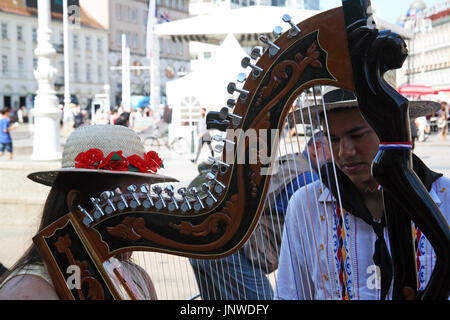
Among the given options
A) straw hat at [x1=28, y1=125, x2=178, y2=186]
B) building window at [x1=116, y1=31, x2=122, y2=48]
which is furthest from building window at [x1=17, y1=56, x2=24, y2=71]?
straw hat at [x1=28, y1=125, x2=178, y2=186]

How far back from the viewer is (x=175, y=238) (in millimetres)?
1287

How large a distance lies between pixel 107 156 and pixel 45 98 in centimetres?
671

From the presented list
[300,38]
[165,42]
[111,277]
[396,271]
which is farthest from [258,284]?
[165,42]

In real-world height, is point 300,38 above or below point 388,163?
above

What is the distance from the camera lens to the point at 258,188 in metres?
1.20

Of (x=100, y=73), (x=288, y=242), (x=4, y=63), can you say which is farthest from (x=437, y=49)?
(x=288, y=242)

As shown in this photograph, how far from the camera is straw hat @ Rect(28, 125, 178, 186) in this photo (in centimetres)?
144

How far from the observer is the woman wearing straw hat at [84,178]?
1.33m

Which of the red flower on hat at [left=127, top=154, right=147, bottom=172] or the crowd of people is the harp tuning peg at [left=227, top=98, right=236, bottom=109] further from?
the red flower on hat at [left=127, top=154, right=147, bottom=172]

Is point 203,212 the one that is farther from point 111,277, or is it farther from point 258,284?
point 258,284

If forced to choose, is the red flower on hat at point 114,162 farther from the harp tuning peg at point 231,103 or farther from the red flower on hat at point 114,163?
the harp tuning peg at point 231,103

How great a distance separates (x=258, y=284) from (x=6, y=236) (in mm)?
3769

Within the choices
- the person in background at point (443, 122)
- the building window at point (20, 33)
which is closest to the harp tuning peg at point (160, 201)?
the person in background at point (443, 122)

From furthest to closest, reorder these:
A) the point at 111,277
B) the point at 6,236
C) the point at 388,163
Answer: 1. the point at 6,236
2. the point at 111,277
3. the point at 388,163
